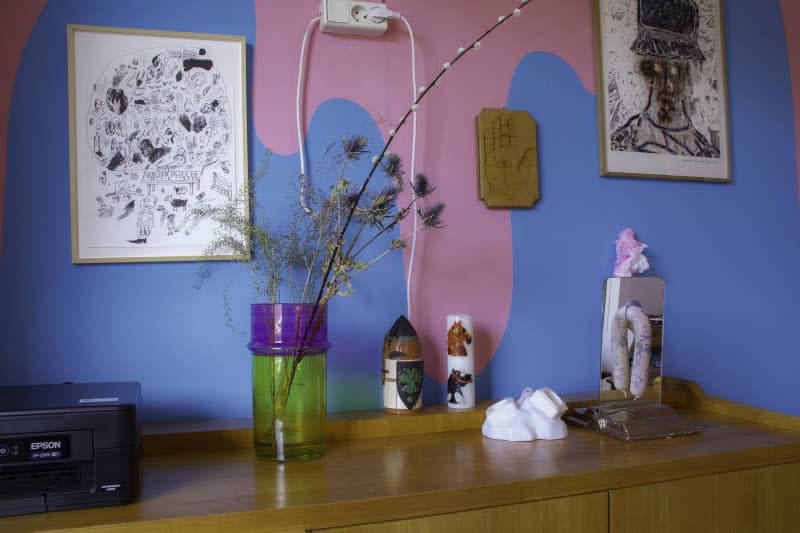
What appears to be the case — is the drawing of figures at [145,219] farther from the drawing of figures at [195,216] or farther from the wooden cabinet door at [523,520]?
the wooden cabinet door at [523,520]

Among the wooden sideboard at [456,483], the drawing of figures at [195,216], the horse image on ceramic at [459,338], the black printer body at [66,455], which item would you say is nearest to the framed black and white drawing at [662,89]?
the horse image on ceramic at [459,338]

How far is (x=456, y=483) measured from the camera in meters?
1.10

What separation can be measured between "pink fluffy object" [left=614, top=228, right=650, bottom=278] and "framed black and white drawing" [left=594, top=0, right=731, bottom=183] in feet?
0.65

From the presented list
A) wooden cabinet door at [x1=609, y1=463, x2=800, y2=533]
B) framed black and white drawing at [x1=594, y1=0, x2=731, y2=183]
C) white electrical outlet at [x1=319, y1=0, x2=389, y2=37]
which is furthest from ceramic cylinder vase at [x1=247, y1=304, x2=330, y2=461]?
framed black and white drawing at [x1=594, y1=0, x2=731, y2=183]

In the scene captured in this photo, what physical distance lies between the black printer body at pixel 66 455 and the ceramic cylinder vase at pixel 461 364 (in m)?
0.78

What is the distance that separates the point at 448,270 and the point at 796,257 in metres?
1.27

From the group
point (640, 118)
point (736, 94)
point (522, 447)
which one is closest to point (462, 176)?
point (640, 118)

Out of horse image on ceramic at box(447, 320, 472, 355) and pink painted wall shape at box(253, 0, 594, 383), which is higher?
pink painted wall shape at box(253, 0, 594, 383)

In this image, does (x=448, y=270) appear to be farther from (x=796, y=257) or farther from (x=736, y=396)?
(x=796, y=257)

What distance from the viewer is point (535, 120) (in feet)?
5.84

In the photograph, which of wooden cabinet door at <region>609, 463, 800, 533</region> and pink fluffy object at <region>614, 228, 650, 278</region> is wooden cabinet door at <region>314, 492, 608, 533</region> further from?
pink fluffy object at <region>614, 228, 650, 278</region>

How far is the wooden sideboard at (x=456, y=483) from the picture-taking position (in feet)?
3.29

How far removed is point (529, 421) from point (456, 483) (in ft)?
1.27

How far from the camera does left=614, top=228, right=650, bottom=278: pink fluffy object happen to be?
1.79 meters
